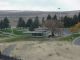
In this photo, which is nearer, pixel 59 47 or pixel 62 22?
pixel 59 47

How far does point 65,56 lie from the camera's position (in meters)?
39.3

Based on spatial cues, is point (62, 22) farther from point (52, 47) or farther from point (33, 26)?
Answer: point (52, 47)

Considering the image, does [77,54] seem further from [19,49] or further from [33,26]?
[33,26]

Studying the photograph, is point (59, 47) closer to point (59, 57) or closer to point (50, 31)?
point (59, 57)

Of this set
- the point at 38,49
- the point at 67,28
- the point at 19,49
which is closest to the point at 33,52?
the point at 38,49

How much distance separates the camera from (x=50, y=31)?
73.8 m

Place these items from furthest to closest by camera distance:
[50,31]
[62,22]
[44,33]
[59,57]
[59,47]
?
1. [62,22]
2. [50,31]
3. [44,33]
4. [59,47]
5. [59,57]

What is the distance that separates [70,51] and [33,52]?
15.0 feet

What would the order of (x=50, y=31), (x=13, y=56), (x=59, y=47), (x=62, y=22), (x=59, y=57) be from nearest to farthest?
1. (x=59, y=57)
2. (x=13, y=56)
3. (x=59, y=47)
4. (x=50, y=31)
5. (x=62, y=22)

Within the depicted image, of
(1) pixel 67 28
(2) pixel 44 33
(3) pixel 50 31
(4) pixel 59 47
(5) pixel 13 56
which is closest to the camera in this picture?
(5) pixel 13 56

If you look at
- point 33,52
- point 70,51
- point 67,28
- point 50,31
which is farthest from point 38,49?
point 67,28

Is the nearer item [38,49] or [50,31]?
[38,49]

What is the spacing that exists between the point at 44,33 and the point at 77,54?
29.1 meters

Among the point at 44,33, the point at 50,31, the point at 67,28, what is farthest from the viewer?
the point at 67,28
